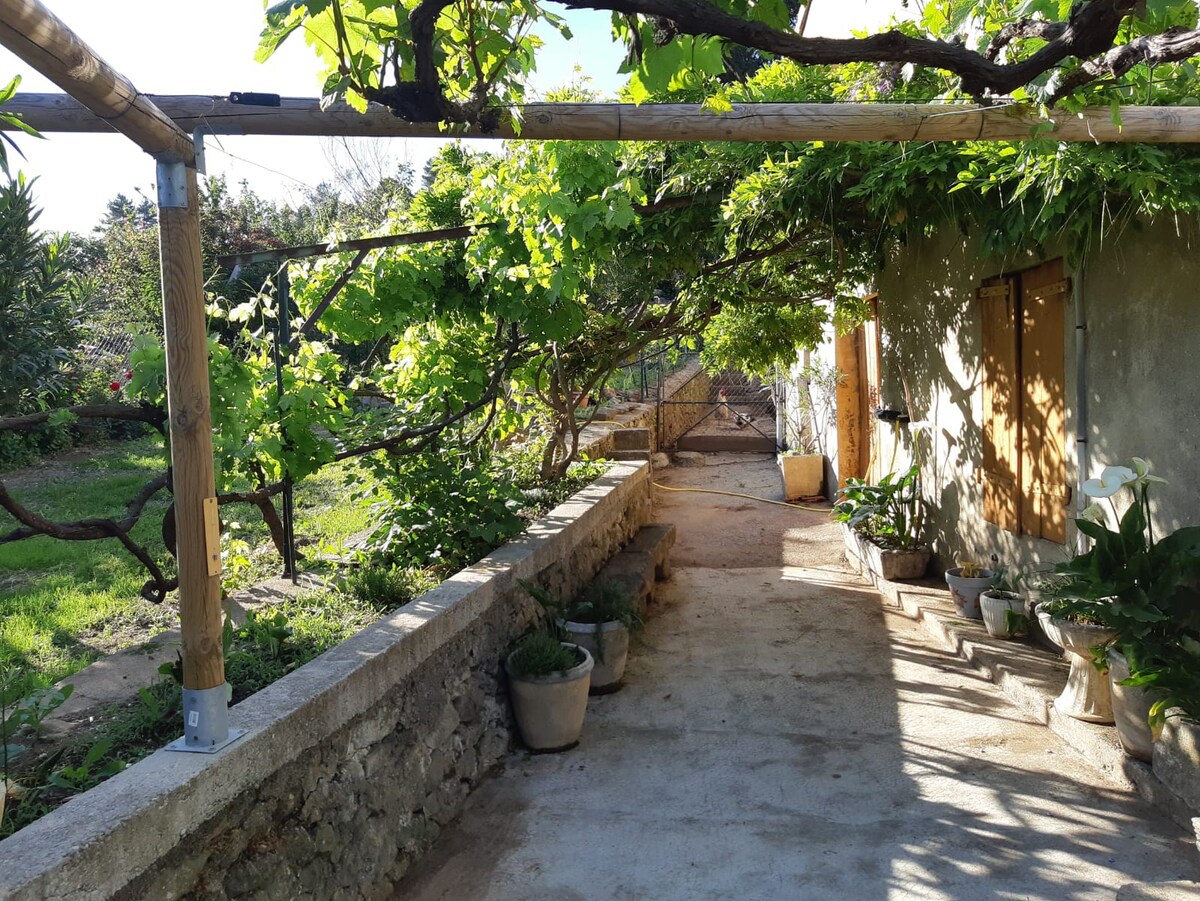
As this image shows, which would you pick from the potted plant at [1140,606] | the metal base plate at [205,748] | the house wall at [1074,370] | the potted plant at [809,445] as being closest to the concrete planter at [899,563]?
the house wall at [1074,370]

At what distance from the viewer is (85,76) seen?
1.99 meters

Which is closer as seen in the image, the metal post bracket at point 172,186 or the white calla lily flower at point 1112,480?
the metal post bracket at point 172,186

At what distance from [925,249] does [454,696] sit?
5342 millimetres

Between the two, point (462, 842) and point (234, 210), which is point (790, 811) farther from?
point (234, 210)

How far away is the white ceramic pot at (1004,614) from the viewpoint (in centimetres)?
542

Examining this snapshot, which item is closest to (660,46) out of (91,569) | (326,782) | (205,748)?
(205,748)

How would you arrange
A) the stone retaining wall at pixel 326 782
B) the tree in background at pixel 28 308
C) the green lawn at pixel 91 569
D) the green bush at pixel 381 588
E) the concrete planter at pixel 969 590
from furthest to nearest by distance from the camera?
the tree in background at pixel 28 308 < the concrete planter at pixel 969 590 < the green lawn at pixel 91 569 < the green bush at pixel 381 588 < the stone retaining wall at pixel 326 782

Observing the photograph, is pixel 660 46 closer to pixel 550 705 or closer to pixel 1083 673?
pixel 550 705

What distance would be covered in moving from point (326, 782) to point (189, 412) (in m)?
1.35

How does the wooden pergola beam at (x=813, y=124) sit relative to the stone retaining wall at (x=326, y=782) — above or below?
above

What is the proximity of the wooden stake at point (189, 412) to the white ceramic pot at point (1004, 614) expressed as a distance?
462cm

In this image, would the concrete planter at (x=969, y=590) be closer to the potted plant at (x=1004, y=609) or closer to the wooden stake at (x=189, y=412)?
the potted plant at (x=1004, y=609)

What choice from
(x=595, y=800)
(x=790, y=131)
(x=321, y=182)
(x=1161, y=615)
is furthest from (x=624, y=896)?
(x=321, y=182)

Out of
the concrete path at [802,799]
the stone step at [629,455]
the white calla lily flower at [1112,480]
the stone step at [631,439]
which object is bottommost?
the concrete path at [802,799]
